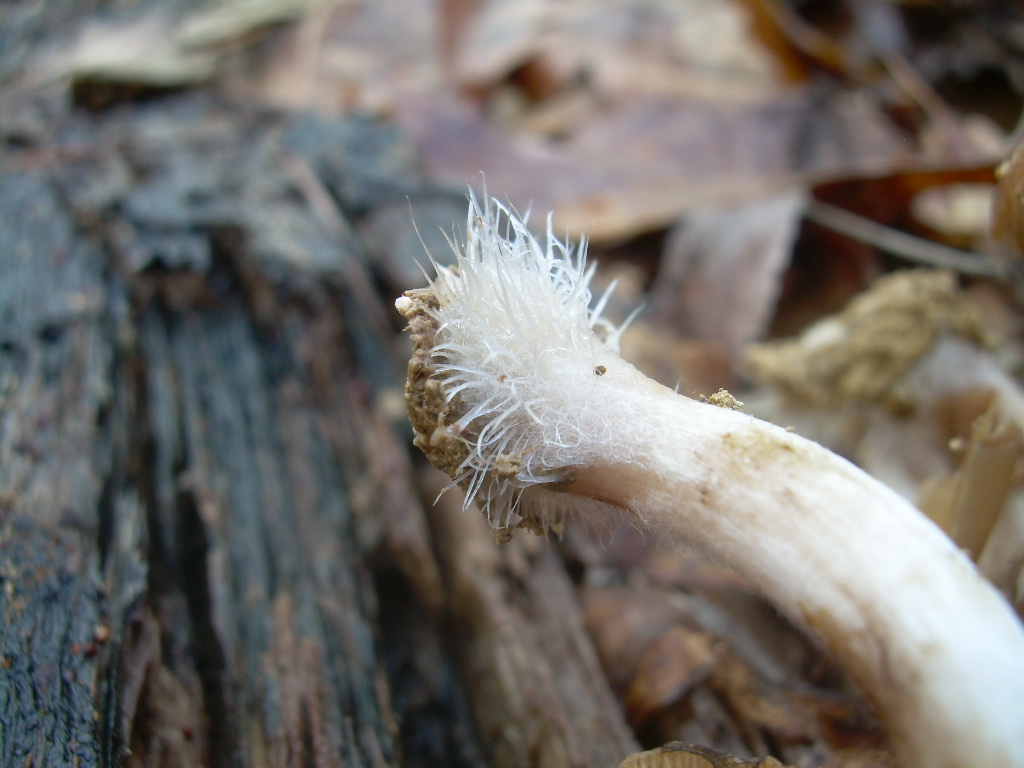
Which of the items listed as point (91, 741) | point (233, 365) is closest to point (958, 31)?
point (233, 365)

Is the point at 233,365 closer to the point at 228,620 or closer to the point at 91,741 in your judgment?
the point at 228,620

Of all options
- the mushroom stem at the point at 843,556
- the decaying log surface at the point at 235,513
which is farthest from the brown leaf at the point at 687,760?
the decaying log surface at the point at 235,513

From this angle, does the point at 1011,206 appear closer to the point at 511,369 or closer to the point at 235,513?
the point at 511,369

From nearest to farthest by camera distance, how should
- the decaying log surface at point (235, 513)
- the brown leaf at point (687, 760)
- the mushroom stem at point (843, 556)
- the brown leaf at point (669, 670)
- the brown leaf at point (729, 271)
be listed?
the mushroom stem at point (843, 556)
the brown leaf at point (687, 760)
the decaying log surface at point (235, 513)
the brown leaf at point (669, 670)
the brown leaf at point (729, 271)

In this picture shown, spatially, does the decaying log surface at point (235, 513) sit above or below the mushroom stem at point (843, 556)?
below

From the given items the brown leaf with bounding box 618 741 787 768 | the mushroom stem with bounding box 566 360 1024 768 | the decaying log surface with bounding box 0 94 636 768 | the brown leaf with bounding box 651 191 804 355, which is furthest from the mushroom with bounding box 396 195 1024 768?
the brown leaf with bounding box 651 191 804 355

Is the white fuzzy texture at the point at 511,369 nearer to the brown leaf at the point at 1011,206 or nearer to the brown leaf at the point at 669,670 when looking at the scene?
the brown leaf at the point at 669,670

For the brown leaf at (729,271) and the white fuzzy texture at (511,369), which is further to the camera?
the brown leaf at (729,271)

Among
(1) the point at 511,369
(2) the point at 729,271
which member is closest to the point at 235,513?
(1) the point at 511,369
